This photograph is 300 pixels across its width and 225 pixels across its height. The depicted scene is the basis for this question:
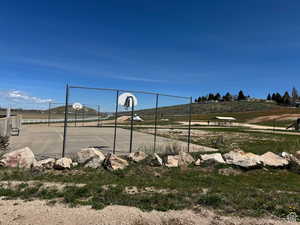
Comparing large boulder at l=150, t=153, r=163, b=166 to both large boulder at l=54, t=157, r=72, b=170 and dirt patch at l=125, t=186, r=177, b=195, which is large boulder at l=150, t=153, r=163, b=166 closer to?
dirt patch at l=125, t=186, r=177, b=195

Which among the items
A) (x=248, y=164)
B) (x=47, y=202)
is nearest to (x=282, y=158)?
(x=248, y=164)

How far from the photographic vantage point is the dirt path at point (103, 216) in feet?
11.2

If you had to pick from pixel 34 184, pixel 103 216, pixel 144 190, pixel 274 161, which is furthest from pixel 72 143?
pixel 274 161

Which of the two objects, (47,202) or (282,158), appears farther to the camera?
(282,158)

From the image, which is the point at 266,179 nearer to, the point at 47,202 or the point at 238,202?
the point at 238,202

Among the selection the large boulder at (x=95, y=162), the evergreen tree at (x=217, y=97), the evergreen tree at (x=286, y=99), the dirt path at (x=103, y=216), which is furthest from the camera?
the evergreen tree at (x=217, y=97)

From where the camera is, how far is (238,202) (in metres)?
4.25

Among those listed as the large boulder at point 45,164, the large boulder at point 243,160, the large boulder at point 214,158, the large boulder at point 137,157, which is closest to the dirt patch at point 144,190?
the large boulder at point 137,157

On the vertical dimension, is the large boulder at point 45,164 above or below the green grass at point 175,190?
above

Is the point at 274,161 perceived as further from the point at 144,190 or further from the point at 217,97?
the point at 217,97

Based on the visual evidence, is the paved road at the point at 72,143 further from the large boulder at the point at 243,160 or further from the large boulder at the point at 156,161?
the large boulder at the point at 243,160

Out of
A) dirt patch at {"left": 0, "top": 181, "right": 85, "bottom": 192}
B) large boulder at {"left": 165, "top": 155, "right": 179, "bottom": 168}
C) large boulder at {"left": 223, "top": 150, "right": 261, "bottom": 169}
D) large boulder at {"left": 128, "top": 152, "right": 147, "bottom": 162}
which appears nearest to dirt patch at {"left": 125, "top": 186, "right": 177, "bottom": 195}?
dirt patch at {"left": 0, "top": 181, "right": 85, "bottom": 192}

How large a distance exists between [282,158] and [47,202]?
7532 mm

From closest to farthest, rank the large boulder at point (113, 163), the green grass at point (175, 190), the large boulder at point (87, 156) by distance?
the green grass at point (175, 190)
the large boulder at point (113, 163)
the large boulder at point (87, 156)
